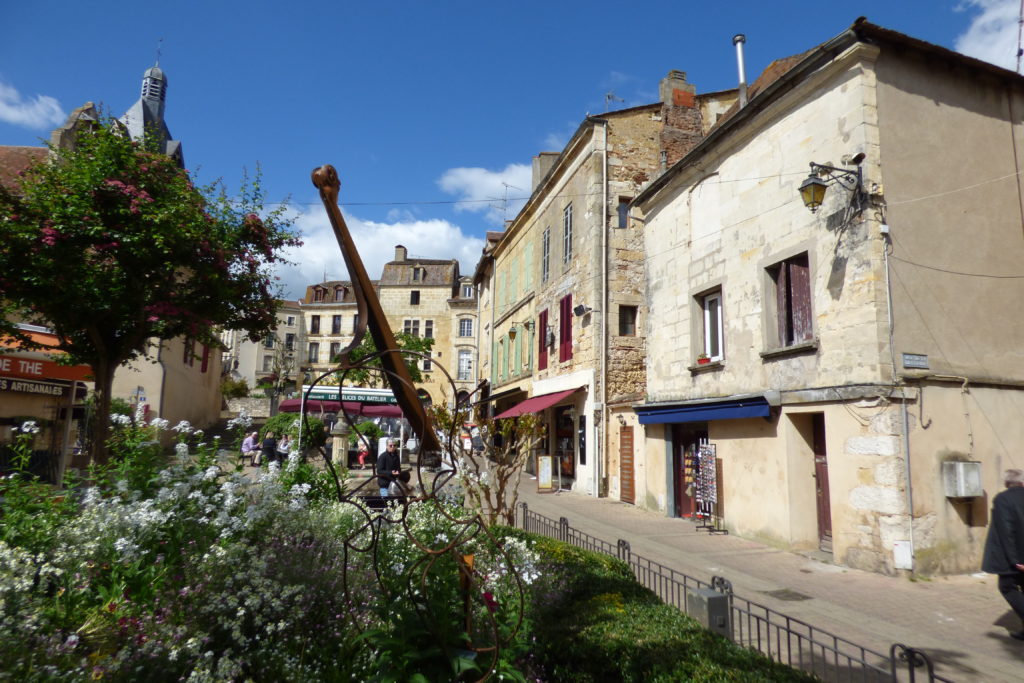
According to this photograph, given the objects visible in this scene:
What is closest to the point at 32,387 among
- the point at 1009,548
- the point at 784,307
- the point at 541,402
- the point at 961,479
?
the point at 541,402

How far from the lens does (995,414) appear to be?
7.99 metres

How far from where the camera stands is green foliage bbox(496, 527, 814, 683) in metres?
3.15

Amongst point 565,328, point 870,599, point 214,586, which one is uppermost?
point 565,328

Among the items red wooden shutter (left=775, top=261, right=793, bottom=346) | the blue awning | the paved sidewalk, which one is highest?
red wooden shutter (left=775, top=261, right=793, bottom=346)

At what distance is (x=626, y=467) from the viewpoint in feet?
46.9

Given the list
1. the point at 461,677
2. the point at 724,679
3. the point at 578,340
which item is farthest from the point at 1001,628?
the point at 578,340

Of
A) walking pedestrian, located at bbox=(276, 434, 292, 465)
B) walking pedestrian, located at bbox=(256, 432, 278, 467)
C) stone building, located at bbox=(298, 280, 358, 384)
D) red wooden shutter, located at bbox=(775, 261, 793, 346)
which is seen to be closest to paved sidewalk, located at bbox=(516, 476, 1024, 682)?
red wooden shutter, located at bbox=(775, 261, 793, 346)

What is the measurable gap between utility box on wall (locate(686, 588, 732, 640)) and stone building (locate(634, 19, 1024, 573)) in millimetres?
4351

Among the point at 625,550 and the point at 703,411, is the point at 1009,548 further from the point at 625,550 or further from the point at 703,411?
the point at 703,411

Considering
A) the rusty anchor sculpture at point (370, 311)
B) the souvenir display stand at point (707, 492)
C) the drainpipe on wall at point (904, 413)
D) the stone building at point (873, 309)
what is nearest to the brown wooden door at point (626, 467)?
the souvenir display stand at point (707, 492)

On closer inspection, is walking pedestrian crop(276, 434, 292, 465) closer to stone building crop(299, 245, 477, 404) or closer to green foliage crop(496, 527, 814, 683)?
green foliage crop(496, 527, 814, 683)

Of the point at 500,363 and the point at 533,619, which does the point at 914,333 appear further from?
the point at 500,363

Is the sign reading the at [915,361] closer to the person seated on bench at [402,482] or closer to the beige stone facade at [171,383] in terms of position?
the person seated on bench at [402,482]

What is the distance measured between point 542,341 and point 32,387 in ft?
44.1
